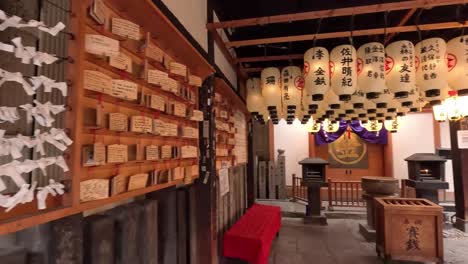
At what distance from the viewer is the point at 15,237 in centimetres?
108

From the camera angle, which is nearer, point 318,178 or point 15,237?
point 15,237

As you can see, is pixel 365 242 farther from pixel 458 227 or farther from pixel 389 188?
pixel 458 227

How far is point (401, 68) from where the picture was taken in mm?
3168

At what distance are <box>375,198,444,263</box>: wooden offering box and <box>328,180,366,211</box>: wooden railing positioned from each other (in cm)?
385

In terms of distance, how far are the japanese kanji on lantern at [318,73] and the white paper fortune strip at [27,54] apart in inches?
114

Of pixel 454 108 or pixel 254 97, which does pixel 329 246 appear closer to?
pixel 254 97

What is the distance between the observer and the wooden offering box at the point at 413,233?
4.45m

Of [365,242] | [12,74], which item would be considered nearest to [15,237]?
[12,74]

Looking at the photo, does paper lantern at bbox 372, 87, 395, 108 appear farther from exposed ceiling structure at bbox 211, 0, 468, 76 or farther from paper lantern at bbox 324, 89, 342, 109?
exposed ceiling structure at bbox 211, 0, 468, 76

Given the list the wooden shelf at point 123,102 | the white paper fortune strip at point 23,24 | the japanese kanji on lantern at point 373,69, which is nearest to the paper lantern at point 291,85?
the japanese kanji on lantern at point 373,69

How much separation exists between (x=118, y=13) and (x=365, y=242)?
257 inches

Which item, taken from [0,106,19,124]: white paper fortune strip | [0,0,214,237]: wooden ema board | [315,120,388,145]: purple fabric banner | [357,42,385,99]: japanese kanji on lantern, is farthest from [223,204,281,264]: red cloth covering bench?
[315,120,388,145]: purple fabric banner

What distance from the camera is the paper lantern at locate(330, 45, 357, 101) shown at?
3.17 meters

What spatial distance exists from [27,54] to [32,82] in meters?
0.09
